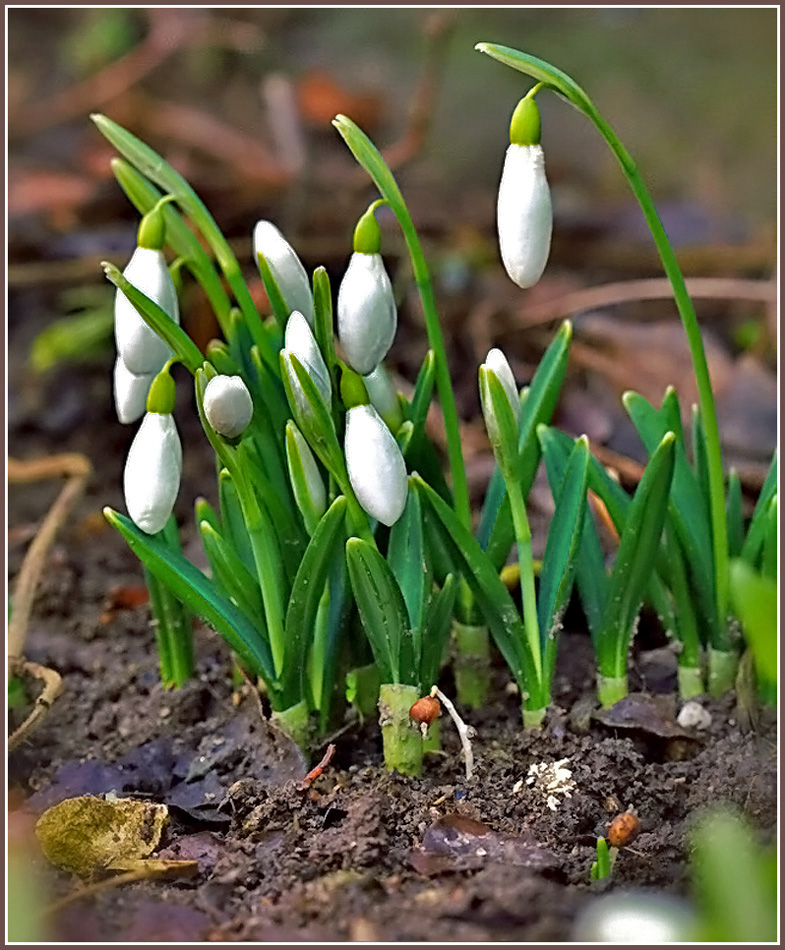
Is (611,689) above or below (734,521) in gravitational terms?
below

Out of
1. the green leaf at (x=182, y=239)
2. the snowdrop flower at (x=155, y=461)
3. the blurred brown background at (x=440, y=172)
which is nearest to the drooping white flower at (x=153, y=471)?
the snowdrop flower at (x=155, y=461)

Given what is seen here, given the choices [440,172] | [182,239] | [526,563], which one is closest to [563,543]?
[526,563]

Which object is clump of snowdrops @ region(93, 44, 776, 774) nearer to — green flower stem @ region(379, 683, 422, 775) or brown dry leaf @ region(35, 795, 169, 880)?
green flower stem @ region(379, 683, 422, 775)

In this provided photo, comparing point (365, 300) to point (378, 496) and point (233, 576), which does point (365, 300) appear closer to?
point (378, 496)

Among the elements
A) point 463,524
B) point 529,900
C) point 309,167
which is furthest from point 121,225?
point 529,900

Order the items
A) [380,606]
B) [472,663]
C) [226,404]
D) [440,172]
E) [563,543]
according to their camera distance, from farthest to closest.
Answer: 1. [440,172]
2. [472,663]
3. [563,543]
4. [380,606]
5. [226,404]

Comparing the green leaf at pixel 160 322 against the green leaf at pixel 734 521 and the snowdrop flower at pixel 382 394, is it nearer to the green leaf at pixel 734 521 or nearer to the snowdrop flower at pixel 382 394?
the snowdrop flower at pixel 382 394

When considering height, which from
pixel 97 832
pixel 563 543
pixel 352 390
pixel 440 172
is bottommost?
pixel 97 832

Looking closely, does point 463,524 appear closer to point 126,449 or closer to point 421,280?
point 421,280
